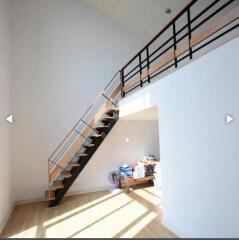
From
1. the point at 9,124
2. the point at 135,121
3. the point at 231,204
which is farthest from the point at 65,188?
the point at 231,204

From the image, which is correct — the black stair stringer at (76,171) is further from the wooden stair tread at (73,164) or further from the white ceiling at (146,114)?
the white ceiling at (146,114)

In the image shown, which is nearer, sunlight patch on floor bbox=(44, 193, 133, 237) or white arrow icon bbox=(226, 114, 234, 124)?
white arrow icon bbox=(226, 114, 234, 124)

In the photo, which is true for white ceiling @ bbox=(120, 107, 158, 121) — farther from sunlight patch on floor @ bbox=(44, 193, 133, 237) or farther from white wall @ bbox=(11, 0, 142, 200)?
sunlight patch on floor @ bbox=(44, 193, 133, 237)

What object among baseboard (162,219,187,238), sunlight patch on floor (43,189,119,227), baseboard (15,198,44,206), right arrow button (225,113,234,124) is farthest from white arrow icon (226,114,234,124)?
baseboard (15,198,44,206)

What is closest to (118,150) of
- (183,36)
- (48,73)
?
(48,73)

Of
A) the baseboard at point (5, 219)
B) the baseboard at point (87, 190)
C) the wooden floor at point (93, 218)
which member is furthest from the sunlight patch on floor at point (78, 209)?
the baseboard at point (5, 219)

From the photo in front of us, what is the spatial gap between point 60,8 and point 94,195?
540 centimetres

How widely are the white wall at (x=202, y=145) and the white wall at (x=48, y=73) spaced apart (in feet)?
9.47

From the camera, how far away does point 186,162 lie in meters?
2.73

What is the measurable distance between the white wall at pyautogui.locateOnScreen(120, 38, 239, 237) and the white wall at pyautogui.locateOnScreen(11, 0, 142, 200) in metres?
2.89

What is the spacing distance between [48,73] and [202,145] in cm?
435

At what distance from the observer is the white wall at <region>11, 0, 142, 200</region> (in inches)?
188

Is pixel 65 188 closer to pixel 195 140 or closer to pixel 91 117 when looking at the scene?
pixel 91 117

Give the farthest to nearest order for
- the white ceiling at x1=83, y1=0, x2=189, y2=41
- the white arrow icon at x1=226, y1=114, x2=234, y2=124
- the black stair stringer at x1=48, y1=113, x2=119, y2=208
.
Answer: the white ceiling at x1=83, y1=0, x2=189, y2=41, the black stair stringer at x1=48, y1=113, x2=119, y2=208, the white arrow icon at x1=226, y1=114, x2=234, y2=124
